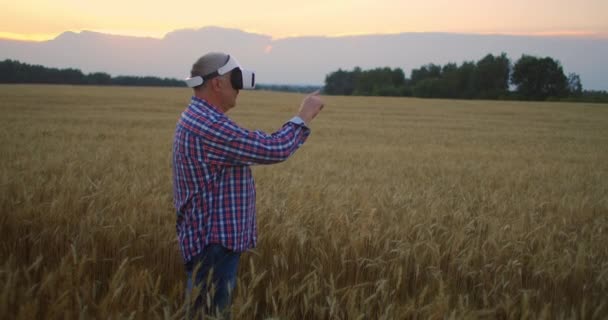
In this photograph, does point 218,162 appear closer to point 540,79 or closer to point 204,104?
point 204,104

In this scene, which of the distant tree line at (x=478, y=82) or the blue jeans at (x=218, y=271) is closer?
the blue jeans at (x=218, y=271)

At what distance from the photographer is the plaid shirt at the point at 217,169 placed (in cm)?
208

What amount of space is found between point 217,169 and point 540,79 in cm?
7996

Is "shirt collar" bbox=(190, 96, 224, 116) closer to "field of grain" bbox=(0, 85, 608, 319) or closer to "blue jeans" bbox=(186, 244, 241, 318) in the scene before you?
"blue jeans" bbox=(186, 244, 241, 318)

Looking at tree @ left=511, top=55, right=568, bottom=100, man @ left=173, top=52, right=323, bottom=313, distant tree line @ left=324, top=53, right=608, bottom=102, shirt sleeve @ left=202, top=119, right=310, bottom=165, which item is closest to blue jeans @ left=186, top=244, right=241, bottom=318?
man @ left=173, top=52, right=323, bottom=313

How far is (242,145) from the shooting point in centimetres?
206

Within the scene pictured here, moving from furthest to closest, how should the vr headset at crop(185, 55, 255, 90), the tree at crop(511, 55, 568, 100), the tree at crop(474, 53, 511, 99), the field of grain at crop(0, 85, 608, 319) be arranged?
the tree at crop(474, 53, 511, 99) < the tree at crop(511, 55, 568, 100) < the vr headset at crop(185, 55, 255, 90) < the field of grain at crop(0, 85, 608, 319)

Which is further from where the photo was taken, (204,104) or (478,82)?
(478,82)

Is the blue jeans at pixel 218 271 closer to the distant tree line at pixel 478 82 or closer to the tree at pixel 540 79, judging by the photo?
the distant tree line at pixel 478 82

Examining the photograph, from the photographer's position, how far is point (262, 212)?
4031 mm

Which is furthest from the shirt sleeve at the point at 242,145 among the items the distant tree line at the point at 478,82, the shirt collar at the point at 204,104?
the distant tree line at the point at 478,82

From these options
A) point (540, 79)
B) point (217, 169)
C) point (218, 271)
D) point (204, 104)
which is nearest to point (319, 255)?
point (218, 271)

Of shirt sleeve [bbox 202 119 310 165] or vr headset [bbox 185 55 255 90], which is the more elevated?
vr headset [bbox 185 55 255 90]

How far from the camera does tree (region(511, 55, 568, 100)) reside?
70.1 metres
